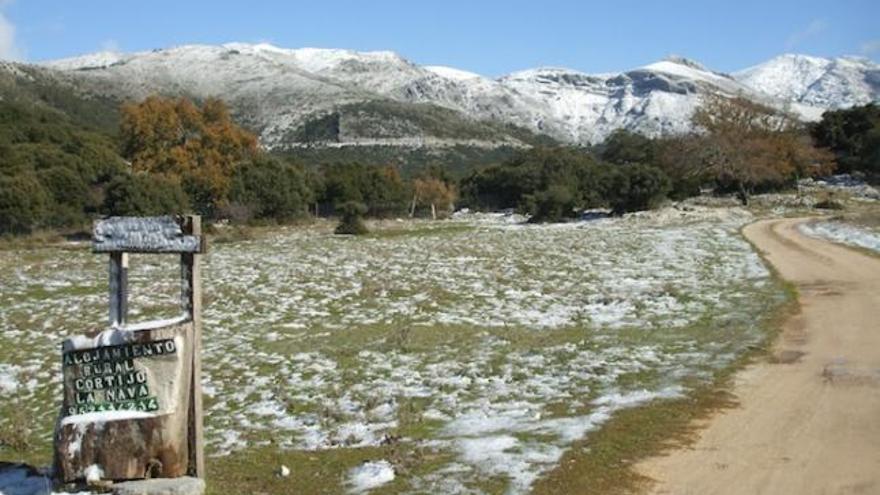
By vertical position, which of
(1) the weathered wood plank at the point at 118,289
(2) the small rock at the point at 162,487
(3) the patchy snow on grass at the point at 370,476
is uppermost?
(1) the weathered wood plank at the point at 118,289

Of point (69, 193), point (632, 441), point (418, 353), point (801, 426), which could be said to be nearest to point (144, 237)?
point (632, 441)

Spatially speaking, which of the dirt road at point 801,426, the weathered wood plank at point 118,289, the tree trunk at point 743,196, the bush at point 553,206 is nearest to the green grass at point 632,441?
the dirt road at point 801,426

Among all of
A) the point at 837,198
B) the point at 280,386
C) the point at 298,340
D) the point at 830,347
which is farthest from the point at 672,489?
the point at 837,198

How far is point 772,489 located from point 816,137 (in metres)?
82.2

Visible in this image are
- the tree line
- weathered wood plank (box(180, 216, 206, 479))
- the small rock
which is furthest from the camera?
the tree line

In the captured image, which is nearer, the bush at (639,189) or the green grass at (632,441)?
the green grass at (632,441)

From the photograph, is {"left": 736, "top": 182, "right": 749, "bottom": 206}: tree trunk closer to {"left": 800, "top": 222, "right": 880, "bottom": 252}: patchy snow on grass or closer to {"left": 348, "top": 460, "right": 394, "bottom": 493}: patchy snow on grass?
{"left": 800, "top": 222, "right": 880, "bottom": 252}: patchy snow on grass

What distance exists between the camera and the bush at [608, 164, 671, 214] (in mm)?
56250

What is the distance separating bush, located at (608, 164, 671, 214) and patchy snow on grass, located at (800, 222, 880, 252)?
557 inches

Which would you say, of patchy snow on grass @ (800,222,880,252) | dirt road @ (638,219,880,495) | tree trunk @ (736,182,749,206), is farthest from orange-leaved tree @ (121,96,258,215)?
dirt road @ (638,219,880,495)

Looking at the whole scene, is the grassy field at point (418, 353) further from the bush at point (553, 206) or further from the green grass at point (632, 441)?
the bush at point (553, 206)

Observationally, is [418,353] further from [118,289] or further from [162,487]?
[162,487]

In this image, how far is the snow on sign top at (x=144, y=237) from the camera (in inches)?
297

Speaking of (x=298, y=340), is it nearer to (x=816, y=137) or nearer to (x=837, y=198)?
(x=837, y=198)
